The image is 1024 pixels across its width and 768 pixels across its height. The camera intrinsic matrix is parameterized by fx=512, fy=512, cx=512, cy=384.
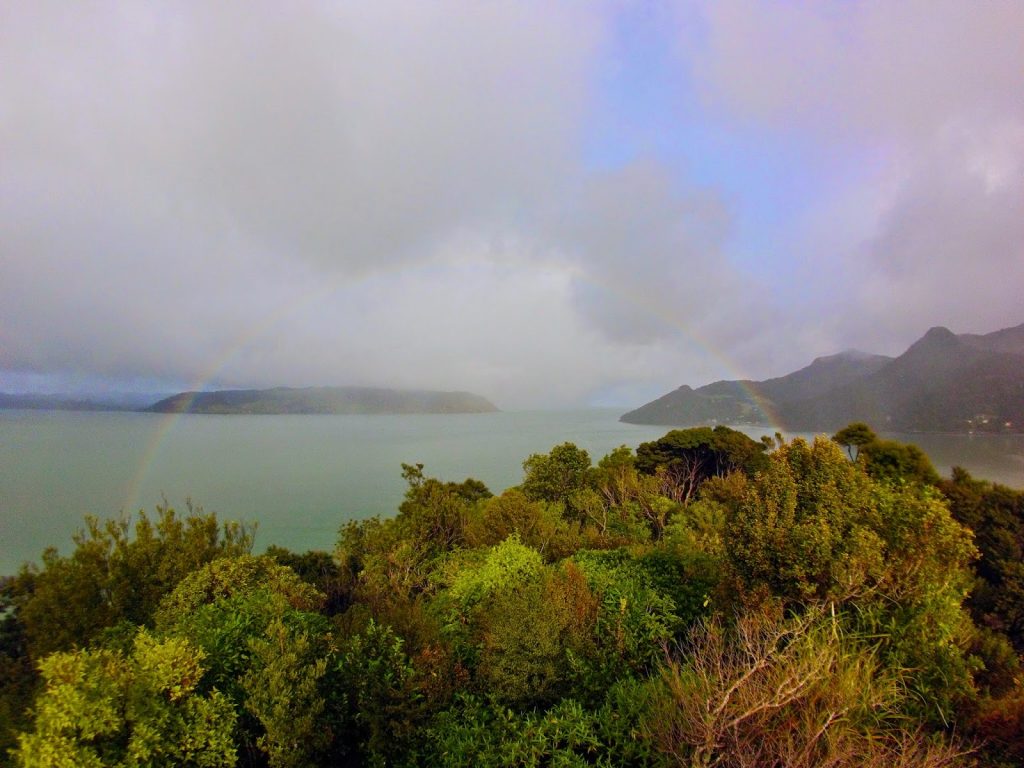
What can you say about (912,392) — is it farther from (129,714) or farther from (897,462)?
(129,714)

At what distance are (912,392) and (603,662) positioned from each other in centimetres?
11345

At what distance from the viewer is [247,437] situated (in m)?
148

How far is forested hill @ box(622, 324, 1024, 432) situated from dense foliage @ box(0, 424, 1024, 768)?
3168 inches

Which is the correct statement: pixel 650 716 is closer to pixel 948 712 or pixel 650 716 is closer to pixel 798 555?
pixel 798 555

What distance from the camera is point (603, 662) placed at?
9.02 m

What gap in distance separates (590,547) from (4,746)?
14.5 meters

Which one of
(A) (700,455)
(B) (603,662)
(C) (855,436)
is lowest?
(B) (603,662)

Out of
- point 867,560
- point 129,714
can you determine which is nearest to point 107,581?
point 129,714

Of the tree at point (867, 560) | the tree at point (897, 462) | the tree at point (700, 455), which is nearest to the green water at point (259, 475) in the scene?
the tree at point (700, 455)

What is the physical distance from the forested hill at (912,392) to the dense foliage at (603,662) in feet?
264

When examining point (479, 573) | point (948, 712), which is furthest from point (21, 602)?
point (948, 712)

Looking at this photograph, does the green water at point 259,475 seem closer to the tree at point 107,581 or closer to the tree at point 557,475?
the tree at point 557,475

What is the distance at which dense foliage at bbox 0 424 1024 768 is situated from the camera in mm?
5777

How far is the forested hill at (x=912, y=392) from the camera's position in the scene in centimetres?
8238
